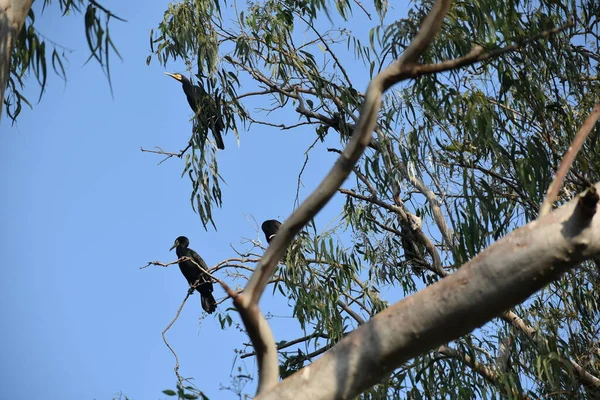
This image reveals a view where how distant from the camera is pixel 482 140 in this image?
401cm

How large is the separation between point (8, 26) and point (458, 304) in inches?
53.5

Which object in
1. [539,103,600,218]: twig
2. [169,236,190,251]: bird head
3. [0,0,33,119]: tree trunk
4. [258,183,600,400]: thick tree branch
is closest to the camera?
[258,183,600,400]: thick tree branch

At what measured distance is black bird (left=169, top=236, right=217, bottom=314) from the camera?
5.54 metres

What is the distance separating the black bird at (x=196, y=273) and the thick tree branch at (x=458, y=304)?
10.6 ft

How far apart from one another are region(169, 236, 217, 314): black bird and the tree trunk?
2929mm

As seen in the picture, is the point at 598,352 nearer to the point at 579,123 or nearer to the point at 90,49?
the point at 579,123

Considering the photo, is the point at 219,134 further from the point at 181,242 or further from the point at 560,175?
the point at 560,175

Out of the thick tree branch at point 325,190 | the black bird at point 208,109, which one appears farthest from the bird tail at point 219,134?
the thick tree branch at point 325,190

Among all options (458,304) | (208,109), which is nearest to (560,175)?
(458,304)

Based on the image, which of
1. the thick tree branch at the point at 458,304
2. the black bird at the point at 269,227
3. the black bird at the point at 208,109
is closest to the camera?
the thick tree branch at the point at 458,304

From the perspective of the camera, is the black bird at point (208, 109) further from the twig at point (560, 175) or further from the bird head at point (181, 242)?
the twig at point (560, 175)

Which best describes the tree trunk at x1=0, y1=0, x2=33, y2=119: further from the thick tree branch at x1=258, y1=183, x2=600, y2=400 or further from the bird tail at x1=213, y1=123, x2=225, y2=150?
the bird tail at x1=213, y1=123, x2=225, y2=150

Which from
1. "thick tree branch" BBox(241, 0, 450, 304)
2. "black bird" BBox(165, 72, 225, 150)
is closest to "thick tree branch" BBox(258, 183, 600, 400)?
"thick tree branch" BBox(241, 0, 450, 304)

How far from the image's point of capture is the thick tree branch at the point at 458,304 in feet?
5.74
